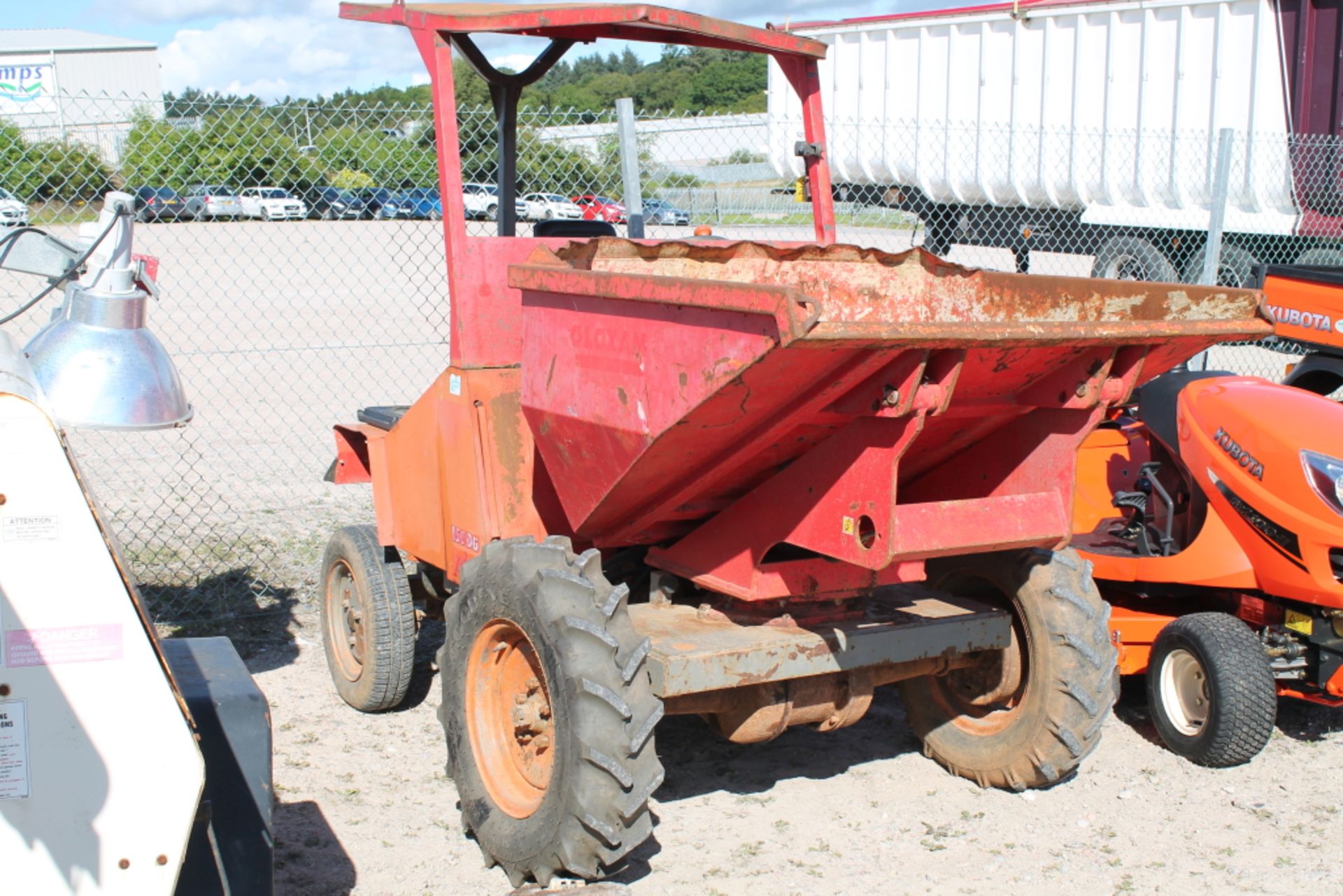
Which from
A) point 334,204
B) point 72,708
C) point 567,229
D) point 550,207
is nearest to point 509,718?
point 72,708

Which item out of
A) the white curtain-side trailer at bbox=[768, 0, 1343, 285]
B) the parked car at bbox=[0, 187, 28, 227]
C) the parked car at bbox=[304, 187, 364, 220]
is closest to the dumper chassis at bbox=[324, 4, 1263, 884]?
the parked car at bbox=[0, 187, 28, 227]

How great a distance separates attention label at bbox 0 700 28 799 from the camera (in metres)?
2.17

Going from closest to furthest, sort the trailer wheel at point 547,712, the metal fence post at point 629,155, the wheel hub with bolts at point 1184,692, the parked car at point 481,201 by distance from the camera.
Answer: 1. the trailer wheel at point 547,712
2. the wheel hub with bolts at point 1184,692
3. the parked car at point 481,201
4. the metal fence post at point 629,155

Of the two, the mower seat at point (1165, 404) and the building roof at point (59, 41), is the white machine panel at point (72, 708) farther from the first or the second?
the building roof at point (59, 41)

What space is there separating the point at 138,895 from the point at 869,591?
2.12m

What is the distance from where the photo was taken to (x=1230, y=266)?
39.5 feet

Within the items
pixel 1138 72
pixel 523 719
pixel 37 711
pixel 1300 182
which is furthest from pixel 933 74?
pixel 37 711

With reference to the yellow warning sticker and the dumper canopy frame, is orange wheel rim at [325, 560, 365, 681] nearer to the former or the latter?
the dumper canopy frame

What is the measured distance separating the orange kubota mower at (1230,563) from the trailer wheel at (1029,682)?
0.55m

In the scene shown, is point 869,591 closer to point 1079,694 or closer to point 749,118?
point 1079,694

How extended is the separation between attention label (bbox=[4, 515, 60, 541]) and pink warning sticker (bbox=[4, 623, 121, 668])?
0.52ft

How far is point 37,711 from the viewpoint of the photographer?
2.19m

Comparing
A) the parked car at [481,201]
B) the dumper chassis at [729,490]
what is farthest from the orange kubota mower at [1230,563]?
the parked car at [481,201]

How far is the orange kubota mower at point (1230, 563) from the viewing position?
13.7 ft
